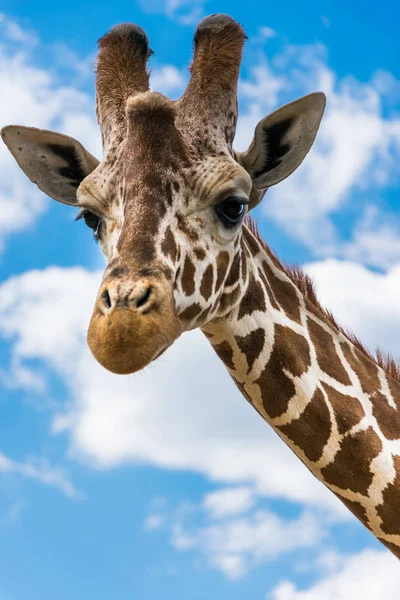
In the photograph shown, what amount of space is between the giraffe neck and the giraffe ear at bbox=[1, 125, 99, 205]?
1.65 metres

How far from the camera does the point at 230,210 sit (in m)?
6.14

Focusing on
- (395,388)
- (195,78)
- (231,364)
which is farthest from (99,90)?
(395,388)

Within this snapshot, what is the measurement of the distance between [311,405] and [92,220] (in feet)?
7.85

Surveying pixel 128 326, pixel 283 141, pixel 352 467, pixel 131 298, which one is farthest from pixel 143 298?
pixel 352 467

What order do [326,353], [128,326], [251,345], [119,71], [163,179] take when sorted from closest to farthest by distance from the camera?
[128,326] < [163,179] < [251,345] < [119,71] < [326,353]

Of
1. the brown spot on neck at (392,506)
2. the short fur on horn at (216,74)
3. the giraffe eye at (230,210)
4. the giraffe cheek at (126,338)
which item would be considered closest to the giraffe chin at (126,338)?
the giraffe cheek at (126,338)

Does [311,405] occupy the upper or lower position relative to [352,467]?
upper

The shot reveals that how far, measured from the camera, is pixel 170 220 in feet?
19.1

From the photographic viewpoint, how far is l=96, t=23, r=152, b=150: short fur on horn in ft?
22.4

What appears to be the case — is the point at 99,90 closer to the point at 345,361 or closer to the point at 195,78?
the point at 195,78

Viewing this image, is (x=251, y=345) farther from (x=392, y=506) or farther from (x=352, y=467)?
(x=392, y=506)

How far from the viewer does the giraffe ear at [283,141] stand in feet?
22.0

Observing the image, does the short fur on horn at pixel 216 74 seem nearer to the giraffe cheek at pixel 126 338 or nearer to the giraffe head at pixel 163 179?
the giraffe head at pixel 163 179

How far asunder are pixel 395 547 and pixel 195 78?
4.42m
